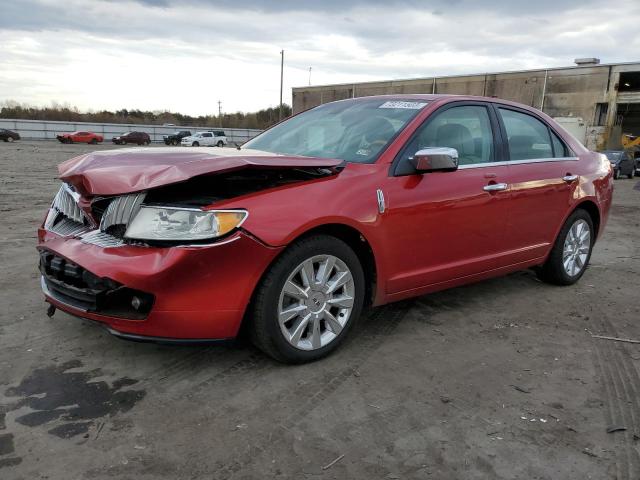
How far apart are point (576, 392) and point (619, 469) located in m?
0.71

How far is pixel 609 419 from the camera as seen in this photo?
2.68 meters

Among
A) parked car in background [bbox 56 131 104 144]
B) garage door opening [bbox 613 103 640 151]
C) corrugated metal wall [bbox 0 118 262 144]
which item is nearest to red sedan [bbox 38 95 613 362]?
garage door opening [bbox 613 103 640 151]

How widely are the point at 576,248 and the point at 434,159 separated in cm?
249

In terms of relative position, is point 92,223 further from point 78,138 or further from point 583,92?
point 78,138

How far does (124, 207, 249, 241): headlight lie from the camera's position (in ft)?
8.75

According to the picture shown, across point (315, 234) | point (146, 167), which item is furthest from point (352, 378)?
point (146, 167)

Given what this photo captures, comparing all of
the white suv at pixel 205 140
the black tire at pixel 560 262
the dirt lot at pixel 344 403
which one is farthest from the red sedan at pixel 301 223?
the white suv at pixel 205 140

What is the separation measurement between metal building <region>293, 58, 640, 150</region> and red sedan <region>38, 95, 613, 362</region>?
129 feet

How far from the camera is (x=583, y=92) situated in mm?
40562

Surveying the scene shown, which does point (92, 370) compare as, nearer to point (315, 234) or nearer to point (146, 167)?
point (146, 167)

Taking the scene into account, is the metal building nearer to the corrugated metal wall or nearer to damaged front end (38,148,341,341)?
the corrugated metal wall

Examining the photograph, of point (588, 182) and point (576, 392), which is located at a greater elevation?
point (588, 182)

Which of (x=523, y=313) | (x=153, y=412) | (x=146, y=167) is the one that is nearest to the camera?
(x=153, y=412)

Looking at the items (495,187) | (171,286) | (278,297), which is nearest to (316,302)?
(278,297)
